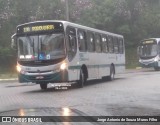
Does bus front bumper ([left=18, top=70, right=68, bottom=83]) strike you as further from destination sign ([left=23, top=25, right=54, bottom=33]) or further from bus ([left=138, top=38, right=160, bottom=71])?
bus ([left=138, top=38, right=160, bottom=71])

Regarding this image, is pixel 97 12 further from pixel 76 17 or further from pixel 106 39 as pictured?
pixel 106 39

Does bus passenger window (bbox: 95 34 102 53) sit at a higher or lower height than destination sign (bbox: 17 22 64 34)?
lower

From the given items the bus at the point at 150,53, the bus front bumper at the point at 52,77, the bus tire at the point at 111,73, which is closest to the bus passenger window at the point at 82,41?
the bus front bumper at the point at 52,77

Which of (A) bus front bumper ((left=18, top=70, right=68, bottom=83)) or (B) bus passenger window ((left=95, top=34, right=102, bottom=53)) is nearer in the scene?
(A) bus front bumper ((left=18, top=70, right=68, bottom=83))

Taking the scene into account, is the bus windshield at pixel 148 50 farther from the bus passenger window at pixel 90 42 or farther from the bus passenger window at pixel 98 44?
the bus passenger window at pixel 90 42

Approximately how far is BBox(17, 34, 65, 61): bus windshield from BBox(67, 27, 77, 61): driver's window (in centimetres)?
47

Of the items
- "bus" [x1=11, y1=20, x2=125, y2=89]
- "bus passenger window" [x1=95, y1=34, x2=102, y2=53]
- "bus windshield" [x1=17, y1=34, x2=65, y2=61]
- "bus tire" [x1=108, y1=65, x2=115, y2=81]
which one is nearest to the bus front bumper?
"bus" [x1=11, y1=20, x2=125, y2=89]

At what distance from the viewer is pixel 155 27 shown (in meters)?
58.3

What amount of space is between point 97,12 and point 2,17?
10.7 meters

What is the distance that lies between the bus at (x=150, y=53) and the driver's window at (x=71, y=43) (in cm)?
2600

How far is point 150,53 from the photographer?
48.3m

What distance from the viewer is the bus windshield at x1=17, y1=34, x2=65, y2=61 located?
2092 cm

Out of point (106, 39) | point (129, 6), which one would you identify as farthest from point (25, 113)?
point (129, 6)

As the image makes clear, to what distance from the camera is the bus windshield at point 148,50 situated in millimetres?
47844
